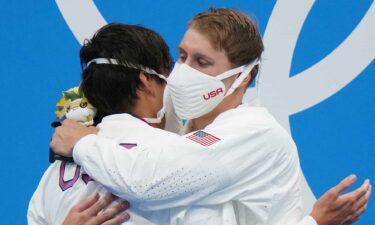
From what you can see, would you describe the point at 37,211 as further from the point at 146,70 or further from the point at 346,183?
the point at 346,183

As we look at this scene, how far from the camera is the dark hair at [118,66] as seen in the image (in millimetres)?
2020

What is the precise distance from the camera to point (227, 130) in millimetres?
1813

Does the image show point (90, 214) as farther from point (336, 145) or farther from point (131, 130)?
point (336, 145)

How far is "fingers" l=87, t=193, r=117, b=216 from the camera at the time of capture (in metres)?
1.90

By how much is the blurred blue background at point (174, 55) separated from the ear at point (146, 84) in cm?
89

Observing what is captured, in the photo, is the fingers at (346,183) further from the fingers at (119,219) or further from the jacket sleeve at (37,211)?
the jacket sleeve at (37,211)

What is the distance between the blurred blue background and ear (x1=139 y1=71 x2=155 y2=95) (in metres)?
0.89

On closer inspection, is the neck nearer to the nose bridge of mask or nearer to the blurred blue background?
the nose bridge of mask

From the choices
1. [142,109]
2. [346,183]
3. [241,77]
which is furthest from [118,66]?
[346,183]

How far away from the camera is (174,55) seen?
2.92 metres

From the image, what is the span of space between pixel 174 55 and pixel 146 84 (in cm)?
89

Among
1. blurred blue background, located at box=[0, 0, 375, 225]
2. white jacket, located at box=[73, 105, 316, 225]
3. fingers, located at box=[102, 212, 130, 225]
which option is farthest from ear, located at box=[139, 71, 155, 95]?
blurred blue background, located at box=[0, 0, 375, 225]

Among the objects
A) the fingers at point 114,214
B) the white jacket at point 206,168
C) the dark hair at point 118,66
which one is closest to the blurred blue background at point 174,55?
the dark hair at point 118,66

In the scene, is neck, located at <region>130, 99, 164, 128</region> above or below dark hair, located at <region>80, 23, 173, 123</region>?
below
